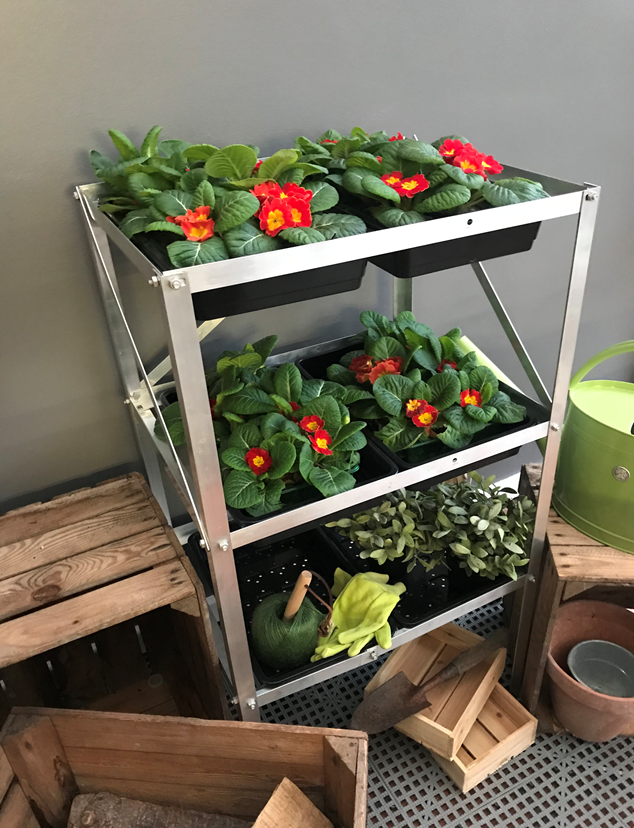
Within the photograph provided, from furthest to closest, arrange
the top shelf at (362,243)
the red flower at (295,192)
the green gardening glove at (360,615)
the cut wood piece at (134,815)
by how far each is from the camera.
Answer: the green gardening glove at (360,615), the cut wood piece at (134,815), the red flower at (295,192), the top shelf at (362,243)

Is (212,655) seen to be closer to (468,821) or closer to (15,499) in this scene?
(15,499)

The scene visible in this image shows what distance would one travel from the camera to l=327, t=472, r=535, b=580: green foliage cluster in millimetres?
1419

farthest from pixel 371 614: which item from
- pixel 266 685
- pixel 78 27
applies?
pixel 78 27

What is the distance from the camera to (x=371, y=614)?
133 centimetres

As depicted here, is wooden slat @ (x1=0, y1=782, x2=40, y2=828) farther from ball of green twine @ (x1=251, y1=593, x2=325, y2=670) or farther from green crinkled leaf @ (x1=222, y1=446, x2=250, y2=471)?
green crinkled leaf @ (x1=222, y1=446, x2=250, y2=471)

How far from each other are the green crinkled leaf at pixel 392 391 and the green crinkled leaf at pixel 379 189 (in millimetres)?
354

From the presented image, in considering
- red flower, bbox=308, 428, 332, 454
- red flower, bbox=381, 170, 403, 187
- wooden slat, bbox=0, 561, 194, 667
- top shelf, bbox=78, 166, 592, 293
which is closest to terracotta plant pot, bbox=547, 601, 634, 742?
red flower, bbox=308, 428, 332, 454

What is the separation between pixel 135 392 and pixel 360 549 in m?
0.66

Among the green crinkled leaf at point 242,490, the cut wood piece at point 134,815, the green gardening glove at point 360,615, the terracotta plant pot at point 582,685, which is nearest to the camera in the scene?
the green crinkled leaf at point 242,490

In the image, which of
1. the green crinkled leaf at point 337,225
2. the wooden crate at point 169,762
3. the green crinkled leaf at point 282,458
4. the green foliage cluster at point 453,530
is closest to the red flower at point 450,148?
the green crinkled leaf at point 337,225

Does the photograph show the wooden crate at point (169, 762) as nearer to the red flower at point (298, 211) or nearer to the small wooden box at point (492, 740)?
the small wooden box at point (492, 740)

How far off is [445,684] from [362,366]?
2.62ft

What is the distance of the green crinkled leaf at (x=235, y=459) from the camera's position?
1101mm

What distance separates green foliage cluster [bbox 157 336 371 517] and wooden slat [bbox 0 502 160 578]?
0.18 metres
